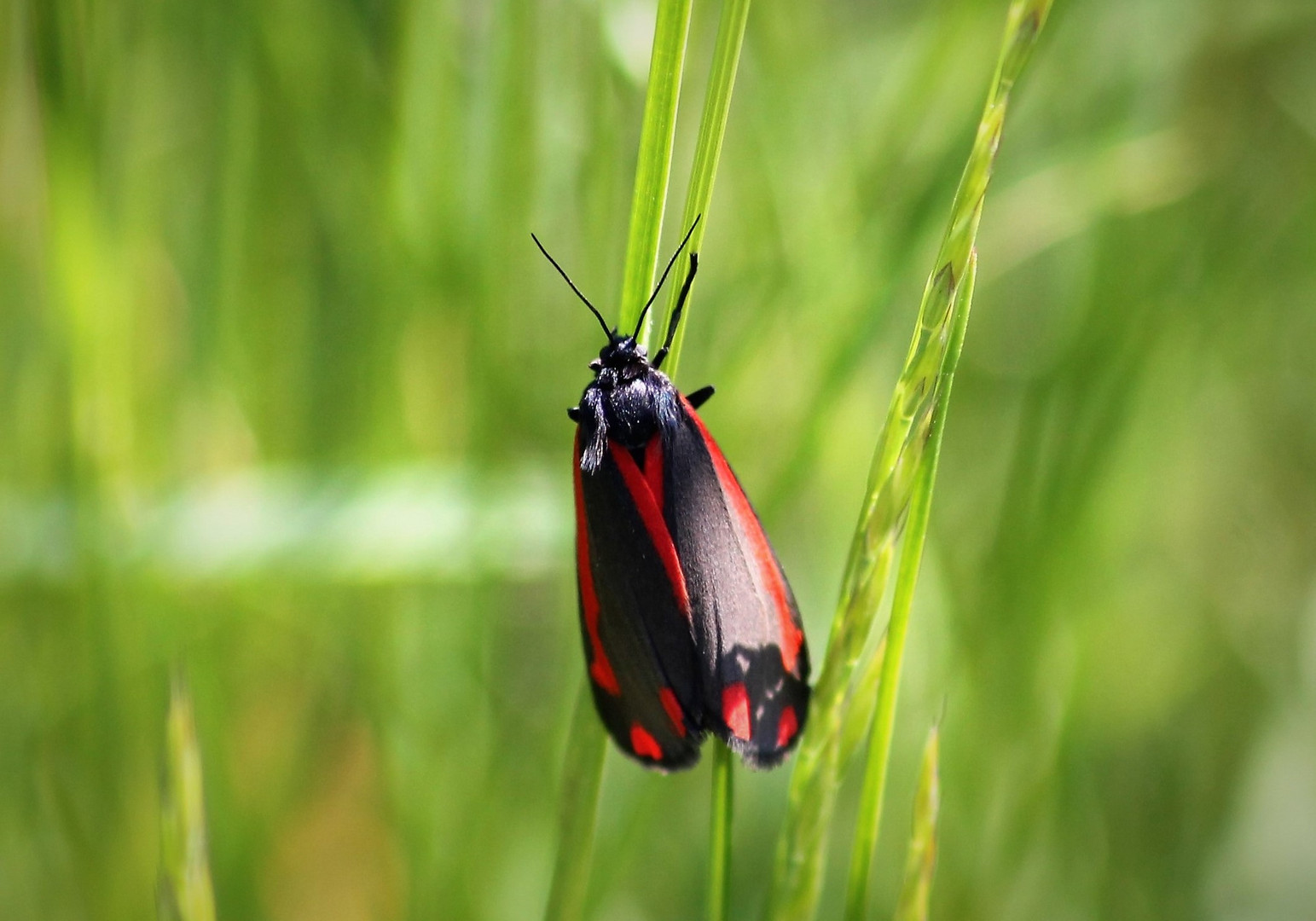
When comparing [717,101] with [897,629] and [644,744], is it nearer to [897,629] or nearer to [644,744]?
[897,629]

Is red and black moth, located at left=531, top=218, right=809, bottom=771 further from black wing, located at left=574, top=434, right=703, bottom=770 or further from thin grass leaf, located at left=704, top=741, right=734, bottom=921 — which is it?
thin grass leaf, located at left=704, top=741, right=734, bottom=921

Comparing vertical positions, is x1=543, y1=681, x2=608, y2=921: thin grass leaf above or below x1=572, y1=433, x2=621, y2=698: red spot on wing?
below

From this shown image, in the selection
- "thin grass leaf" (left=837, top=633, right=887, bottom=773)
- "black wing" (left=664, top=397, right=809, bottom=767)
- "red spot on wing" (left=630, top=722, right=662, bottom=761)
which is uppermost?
"black wing" (left=664, top=397, right=809, bottom=767)

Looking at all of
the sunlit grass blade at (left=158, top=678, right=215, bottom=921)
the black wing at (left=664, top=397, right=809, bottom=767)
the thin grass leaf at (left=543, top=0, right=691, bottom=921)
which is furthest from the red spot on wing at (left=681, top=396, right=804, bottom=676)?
the sunlit grass blade at (left=158, top=678, right=215, bottom=921)

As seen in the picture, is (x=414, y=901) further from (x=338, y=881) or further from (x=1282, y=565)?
(x=1282, y=565)

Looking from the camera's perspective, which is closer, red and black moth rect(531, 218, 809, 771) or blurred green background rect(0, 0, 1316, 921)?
red and black moth rect(531, 218, 809, 771)

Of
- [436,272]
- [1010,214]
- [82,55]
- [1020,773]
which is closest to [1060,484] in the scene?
[1020,773]
